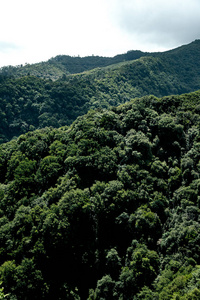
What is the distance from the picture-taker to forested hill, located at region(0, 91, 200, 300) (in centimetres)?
4334

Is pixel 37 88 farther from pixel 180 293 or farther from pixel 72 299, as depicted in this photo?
pixel 180 293

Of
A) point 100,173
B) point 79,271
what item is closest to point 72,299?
point 79,271

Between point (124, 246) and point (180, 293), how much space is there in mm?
17224

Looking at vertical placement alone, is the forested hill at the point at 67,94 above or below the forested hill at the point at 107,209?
above

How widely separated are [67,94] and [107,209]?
4782 inches

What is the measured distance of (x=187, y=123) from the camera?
64438 millimetres

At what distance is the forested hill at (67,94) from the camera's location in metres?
143

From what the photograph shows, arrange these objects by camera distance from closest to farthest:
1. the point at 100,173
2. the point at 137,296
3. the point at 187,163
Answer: the point at 137,296
the point at 187,163
the point at 100,173

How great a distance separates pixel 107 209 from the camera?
2062 inches

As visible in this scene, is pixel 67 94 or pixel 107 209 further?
pixel 67 94

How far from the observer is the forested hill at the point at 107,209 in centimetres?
4334

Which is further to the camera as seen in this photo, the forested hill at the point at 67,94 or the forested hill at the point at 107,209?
the forested hill at the point at 67,94

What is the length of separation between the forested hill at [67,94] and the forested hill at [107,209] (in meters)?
78.1

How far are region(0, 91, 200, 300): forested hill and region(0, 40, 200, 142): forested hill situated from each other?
7806 cm
